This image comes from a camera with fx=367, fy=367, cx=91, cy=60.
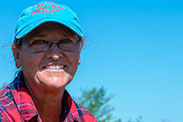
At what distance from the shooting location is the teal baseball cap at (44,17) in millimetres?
2912

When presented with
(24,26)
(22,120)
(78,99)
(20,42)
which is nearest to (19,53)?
(20,42)

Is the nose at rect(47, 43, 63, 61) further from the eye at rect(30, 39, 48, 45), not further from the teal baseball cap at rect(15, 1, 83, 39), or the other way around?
the teal baseball cap at rect(15, 1, 83, 39)

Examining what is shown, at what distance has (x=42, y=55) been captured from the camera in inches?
116

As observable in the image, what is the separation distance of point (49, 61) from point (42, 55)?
7 cm

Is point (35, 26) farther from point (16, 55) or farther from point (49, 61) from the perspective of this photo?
point (16, 55)

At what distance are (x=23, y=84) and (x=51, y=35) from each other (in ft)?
1.73

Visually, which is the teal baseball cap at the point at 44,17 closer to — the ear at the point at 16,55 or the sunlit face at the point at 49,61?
the sunlit face at the point at 49,61

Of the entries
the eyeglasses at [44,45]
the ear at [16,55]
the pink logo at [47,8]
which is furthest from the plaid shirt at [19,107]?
the pink logo at [47,8]

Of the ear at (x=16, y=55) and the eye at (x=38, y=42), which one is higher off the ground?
the ear at (x=16, y=55)

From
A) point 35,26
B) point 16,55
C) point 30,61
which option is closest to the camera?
point 35,26

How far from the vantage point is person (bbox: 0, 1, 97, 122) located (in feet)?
9.64

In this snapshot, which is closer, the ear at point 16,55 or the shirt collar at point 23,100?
the shirt collar at point 23,100

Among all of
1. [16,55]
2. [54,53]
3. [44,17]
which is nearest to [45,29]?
[44,17]

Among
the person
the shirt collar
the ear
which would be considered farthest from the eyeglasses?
the shirt collar
